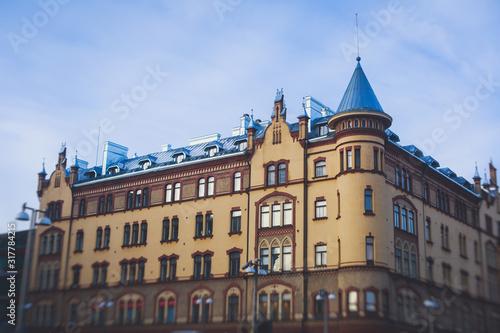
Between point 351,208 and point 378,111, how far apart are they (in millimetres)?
8127

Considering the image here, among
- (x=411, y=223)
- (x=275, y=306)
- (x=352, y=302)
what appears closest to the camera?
(x=352, y=302)

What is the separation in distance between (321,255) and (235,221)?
9.14 meters

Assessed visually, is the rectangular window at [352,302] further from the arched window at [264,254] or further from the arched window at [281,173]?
the arched window at [281,173]

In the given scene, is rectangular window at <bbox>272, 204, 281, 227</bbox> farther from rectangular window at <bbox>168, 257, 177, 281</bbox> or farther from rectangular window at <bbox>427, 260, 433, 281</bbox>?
rectangular window at <bbox>427, 260, 433, 281</bbox>

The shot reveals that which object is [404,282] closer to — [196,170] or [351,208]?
[351,208]

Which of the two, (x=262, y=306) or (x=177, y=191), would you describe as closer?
(x=262, y=306)

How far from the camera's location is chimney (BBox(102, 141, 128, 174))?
243ft

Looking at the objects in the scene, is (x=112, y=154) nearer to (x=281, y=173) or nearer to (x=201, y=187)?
(x=201, y=187)

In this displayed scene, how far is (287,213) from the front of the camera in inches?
2164

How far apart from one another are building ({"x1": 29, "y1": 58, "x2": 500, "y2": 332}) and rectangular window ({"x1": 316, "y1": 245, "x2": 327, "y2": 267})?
118 millimetres

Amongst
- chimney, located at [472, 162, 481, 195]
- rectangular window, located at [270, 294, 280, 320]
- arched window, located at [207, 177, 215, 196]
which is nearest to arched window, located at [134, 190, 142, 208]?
arched window, located at [207, 177, 215, 196]

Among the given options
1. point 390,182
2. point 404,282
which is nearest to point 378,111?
point 390,182

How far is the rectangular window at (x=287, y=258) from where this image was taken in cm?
5338

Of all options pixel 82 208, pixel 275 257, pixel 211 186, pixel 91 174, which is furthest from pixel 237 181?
pixel 91 174
